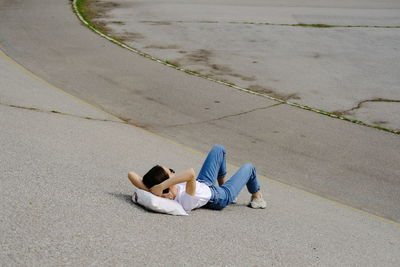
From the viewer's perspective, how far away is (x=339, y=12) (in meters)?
29.7

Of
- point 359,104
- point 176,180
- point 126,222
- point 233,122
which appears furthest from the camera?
point 359,104

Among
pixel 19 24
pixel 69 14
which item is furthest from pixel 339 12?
pixel 19 24

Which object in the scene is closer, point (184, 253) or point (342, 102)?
point (184, 253)

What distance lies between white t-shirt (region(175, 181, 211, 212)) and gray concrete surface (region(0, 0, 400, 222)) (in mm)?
2974

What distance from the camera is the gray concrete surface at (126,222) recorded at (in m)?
6.07

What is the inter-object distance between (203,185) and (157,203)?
81 cm

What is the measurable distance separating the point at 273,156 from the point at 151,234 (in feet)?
17.0

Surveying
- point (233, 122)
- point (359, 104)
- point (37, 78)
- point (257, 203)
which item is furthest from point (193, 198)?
point (37, 78)

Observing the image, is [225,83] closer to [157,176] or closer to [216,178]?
[216,178]

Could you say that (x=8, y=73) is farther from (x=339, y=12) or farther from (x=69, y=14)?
(x=339, y=12)

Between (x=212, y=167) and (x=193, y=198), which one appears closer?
(x=193, y=198)

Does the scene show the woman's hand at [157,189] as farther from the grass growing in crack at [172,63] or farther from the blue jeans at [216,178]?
the grass growing in crack at [172,63]

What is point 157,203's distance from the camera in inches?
282

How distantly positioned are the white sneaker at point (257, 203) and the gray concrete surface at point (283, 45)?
6.24 m
